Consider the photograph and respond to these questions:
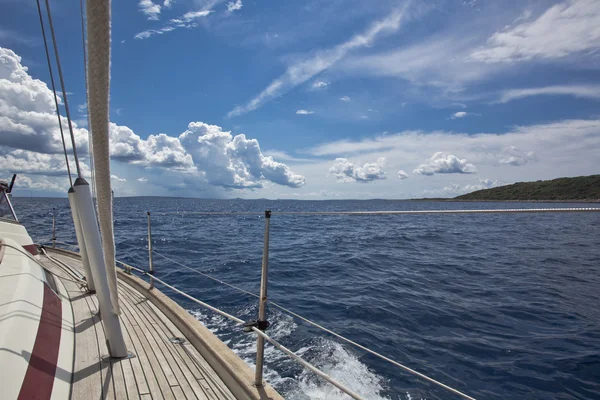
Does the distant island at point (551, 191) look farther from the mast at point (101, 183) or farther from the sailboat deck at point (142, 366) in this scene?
the mast at point (101, 183)

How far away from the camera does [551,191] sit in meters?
101

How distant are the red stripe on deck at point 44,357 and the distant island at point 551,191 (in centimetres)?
10360

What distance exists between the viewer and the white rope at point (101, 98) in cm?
127

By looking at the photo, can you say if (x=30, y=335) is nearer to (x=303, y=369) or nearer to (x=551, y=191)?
(x=303, y=369)

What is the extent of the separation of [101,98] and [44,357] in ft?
5.35

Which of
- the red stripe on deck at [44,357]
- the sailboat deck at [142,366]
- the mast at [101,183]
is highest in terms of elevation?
the mast at [101,183]

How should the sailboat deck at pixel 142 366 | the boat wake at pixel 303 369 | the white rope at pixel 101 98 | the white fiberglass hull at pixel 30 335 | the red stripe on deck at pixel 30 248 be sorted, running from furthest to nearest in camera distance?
the red stripe on deck at pixel 30 248 < the boat wake at pixel 303 369 < the sailboat deck at pixel 142 366 < the white fiberglass hull at pixel 30 335 < the white rope at pixel 101 98

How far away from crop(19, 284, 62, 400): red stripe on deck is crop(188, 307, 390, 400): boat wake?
2.18 m

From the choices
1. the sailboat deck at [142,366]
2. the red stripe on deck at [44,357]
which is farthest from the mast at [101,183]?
the red stripe on deck at [44,357]

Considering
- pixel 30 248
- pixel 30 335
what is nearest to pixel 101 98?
pixel 30 335

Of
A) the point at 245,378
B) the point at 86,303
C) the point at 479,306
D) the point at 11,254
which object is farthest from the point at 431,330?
the point at 11,254

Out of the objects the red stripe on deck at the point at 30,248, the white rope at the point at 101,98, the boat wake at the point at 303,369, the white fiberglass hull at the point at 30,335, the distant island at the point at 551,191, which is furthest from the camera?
the distant island at the point at 551,191

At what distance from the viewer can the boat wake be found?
3467 millimetres

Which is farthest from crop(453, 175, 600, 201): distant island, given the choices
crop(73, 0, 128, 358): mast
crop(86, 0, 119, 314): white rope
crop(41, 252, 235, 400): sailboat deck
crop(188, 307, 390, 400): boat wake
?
crop(86, 0, 119, 314): white rope
